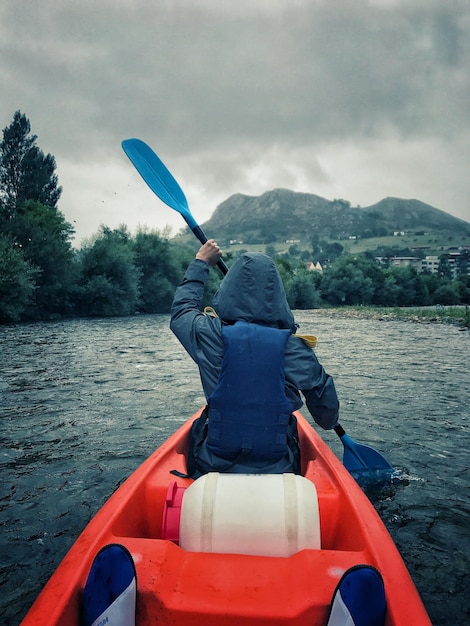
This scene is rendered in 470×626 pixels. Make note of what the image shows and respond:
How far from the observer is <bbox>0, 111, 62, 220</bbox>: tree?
37.3 meters

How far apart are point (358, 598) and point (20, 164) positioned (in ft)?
140

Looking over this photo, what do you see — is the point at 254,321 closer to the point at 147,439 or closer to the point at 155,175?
the point at 155,175

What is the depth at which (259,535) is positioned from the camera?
5.63 ft

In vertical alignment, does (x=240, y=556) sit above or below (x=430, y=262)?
below

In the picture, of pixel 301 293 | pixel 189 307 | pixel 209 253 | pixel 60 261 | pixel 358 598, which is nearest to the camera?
pixel 358 598

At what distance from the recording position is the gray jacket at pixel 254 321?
2.23 m

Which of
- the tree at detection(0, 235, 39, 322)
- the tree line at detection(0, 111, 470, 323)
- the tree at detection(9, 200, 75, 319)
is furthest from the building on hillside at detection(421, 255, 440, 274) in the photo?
the tree at detection(0, 235, 39, 322)

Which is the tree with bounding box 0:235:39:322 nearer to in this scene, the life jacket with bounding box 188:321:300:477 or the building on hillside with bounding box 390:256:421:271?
the life jacket with bounding box 188:321:300:477

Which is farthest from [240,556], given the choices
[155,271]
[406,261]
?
[406,261]

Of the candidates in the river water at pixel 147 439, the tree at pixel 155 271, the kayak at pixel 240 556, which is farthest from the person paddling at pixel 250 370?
the tree at pixel 155 271

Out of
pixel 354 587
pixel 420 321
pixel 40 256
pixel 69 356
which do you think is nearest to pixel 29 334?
pixel 69 356

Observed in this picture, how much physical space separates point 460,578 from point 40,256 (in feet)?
80.4

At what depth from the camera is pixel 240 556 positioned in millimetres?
1664

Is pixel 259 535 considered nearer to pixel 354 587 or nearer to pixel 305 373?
pixel 354 587
